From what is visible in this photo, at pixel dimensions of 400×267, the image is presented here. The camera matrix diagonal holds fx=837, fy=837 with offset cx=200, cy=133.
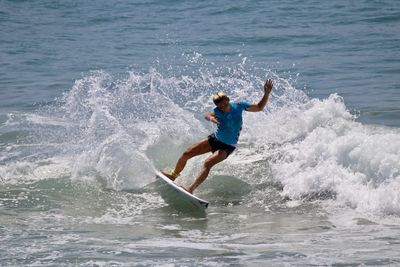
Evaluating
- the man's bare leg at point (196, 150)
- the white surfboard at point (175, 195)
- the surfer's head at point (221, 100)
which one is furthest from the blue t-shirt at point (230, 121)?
the white surfboard at point (175, 195)

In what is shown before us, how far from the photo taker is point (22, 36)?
30.5 meters

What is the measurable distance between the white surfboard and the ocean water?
15 cm

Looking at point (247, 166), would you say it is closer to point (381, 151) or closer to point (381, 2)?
point (381, 151)

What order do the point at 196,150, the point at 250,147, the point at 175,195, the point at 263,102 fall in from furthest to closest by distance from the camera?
the point at 250,147, the point at 196,150, the point at 175,195, the point at 263,102

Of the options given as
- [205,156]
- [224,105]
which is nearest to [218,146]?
[224,105]

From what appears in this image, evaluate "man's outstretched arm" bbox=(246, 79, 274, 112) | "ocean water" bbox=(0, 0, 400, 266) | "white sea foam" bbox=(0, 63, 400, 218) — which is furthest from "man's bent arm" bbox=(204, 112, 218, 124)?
"white sea foam" bbox=(0, 63, 400, 218)

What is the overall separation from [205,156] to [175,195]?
2.35 meters

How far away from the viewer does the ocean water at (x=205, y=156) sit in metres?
9.41

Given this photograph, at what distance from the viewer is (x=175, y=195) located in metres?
11.6

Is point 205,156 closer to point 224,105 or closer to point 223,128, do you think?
point 223,128

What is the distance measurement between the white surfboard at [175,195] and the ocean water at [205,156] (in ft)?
0.50

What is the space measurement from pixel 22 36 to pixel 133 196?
63.9 feet

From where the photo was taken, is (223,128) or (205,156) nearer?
(223,128)

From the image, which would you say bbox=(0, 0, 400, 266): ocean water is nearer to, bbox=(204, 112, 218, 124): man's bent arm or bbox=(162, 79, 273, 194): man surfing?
bbox=(162, 79, 273, 194): man surfing
